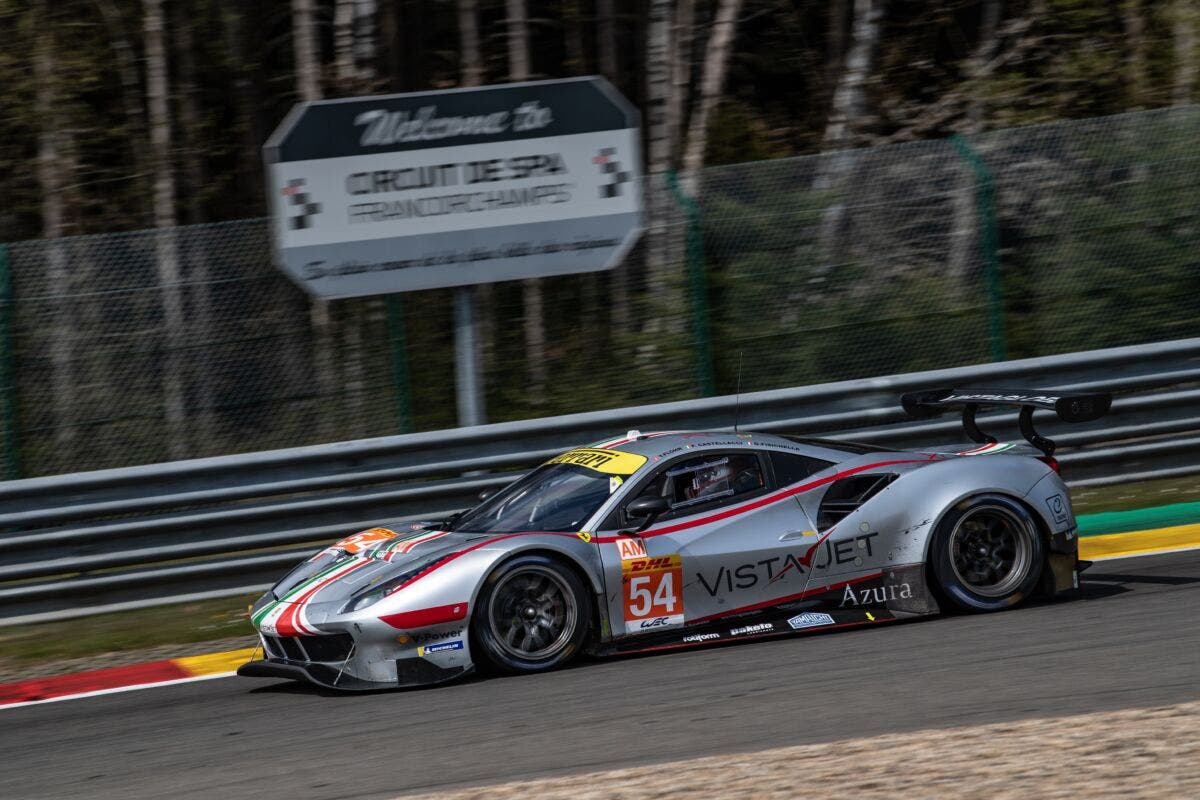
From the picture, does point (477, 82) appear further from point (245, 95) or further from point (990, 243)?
point (990, 243)

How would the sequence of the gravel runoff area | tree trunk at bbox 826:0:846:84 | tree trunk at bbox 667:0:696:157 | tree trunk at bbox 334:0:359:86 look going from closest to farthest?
the gravel runoff area, tree trunk at bbox 334:0:359:86, tree trunk at bbox 667:0:696:157, tree trunk at bbox 826:0:846:84

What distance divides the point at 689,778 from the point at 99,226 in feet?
39.0

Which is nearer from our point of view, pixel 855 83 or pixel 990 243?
pixel 990 243

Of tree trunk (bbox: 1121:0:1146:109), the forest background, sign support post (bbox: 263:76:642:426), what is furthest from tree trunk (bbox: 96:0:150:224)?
tree trunk (bbox: 1121:0:1146:109)

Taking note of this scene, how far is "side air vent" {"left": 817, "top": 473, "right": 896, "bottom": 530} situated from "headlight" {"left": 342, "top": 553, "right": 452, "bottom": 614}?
2.08m

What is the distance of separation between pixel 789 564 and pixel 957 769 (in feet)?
9.15

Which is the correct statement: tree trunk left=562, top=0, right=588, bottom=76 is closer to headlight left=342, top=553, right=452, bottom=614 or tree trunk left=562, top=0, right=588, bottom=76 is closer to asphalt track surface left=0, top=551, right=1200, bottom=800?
asphalt track surface left=0, top=551, right=1200, bottom=800

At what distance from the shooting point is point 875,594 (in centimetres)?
805

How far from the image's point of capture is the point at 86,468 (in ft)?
35.3

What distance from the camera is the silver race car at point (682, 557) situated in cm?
728

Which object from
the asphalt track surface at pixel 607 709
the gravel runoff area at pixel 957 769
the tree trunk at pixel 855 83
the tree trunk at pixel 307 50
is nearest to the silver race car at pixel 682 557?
the asphalt track surface at pixel 607 709

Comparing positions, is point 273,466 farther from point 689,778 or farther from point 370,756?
point 689,778

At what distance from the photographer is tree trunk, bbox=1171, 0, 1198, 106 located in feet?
54.8

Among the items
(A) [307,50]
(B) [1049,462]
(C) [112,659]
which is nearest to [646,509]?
(B) [1049,462]
